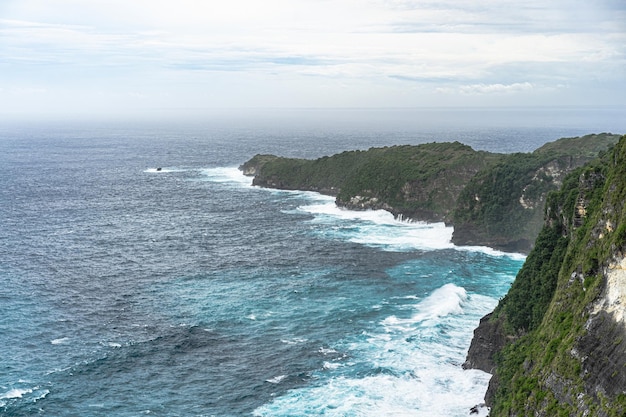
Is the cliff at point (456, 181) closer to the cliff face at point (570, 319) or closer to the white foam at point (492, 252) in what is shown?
the white foam at point (492, 252)

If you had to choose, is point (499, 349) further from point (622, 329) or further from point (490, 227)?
point (490, 227)

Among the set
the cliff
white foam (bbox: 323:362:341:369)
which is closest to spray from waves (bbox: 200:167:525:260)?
the cliff

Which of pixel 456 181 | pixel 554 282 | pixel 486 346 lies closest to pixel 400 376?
pixel 486 346

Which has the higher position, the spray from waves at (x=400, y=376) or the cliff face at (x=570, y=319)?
the cliff face at (x=570, y=319)

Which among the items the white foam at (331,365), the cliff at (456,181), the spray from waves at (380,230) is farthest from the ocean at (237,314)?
the cliff at (456,181)

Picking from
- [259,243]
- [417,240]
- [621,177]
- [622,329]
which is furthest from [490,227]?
[622,329]
